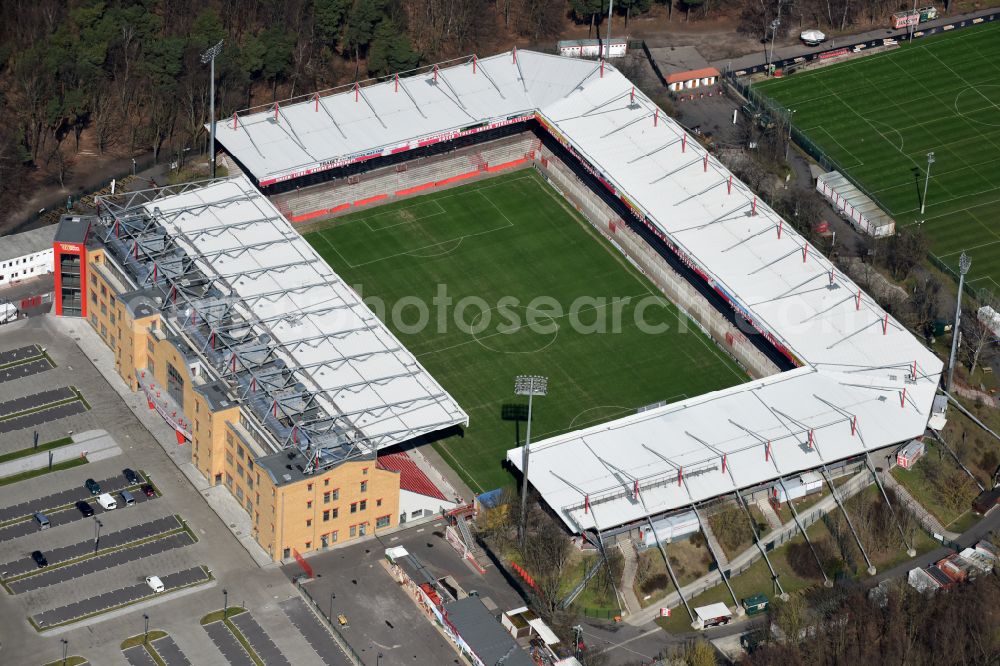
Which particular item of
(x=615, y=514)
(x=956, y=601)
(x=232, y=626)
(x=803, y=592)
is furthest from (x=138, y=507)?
(x=956, y=601)

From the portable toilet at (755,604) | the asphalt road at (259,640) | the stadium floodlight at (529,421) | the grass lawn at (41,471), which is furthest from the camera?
the grass lawn at (41,471)

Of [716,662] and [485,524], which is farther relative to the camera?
[485,524]

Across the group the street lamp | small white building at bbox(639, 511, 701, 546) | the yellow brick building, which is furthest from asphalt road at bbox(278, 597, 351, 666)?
small white building at bbox(639, 511, 701, 546)

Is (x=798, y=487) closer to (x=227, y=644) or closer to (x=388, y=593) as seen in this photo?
(x=388, y=593)

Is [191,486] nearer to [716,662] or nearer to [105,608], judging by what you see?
[105,608]

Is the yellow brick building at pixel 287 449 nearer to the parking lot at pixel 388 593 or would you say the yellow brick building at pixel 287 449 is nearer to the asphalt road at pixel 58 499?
the parking lot at pixel 388 593

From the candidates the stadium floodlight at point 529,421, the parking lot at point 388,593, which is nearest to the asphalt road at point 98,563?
the parking lot at point 388,593
